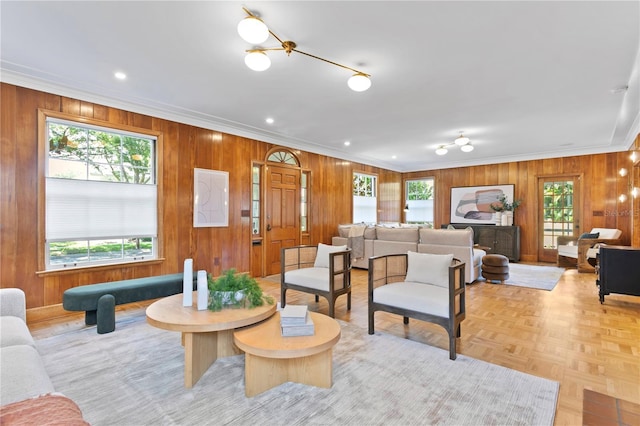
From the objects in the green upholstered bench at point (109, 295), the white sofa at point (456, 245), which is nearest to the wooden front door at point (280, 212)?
the green upholstered bench at point (109, 295)

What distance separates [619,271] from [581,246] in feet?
8.65

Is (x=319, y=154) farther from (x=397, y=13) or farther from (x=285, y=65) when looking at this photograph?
(x=397, y=13)

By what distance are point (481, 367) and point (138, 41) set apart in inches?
153

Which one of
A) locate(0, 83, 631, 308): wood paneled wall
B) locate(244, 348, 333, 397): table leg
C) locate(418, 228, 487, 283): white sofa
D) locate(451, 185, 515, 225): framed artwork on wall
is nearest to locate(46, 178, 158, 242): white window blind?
locate(0, 83, 631, 308): wood paneled wall

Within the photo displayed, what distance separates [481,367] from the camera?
7.77 feet

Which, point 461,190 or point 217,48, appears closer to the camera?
point 217,48

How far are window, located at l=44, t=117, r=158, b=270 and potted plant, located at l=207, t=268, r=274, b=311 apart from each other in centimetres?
222

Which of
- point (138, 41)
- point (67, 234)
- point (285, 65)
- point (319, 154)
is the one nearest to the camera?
point (138, 41)

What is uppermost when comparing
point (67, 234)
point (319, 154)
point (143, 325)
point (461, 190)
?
point (319, 154)

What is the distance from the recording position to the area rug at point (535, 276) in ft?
16.9

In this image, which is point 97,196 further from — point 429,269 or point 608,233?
point 608,233

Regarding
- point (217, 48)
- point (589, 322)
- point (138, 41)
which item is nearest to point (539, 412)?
point (589, 322)

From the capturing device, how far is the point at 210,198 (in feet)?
16.5

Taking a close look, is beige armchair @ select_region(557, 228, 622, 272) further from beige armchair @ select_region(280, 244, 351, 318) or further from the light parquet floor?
beige armchair @ select_region(280, 244, 351, 318)
